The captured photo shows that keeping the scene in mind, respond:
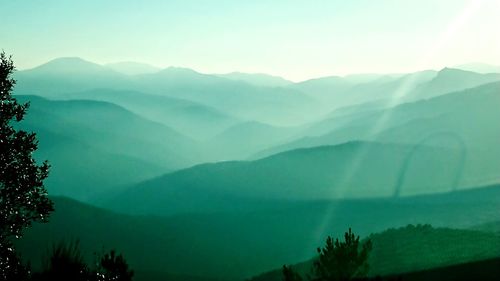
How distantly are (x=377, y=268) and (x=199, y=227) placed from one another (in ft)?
339

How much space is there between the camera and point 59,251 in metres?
17.9

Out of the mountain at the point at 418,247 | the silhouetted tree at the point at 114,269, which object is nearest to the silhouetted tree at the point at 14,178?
the silhouetted tree at the point at 114,269

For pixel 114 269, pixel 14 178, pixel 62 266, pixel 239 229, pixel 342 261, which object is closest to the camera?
pixel 62 266

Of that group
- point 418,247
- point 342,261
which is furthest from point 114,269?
point 418,247

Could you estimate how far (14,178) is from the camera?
26531 millimetres

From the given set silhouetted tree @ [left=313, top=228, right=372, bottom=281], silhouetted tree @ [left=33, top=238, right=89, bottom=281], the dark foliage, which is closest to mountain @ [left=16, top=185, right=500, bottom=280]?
the dark foliage

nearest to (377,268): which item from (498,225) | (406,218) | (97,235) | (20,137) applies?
(498,225)

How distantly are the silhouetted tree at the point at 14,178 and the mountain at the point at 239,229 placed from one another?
86088mm

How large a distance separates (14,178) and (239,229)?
15009 centimetres

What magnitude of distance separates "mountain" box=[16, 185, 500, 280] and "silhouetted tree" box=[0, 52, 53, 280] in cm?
8609

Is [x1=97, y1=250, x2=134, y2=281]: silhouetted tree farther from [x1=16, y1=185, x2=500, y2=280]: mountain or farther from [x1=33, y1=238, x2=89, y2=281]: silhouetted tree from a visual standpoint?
[x1=16, y1=185, x2=500, y2=280]: mountain

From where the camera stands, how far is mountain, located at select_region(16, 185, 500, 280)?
13512cm

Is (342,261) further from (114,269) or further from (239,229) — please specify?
(239,229)

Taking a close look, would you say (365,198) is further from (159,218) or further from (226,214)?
(159,218)
